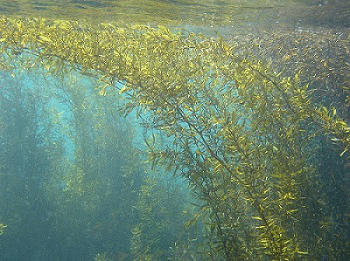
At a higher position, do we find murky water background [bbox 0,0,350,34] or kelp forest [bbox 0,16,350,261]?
murky water background [bbox 0,0,350,34]

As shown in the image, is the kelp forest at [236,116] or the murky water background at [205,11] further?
the murky water background at [205,11]

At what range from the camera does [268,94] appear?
5.94m

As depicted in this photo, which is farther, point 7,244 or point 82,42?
point 7,244

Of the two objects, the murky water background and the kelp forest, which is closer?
the kelp forest

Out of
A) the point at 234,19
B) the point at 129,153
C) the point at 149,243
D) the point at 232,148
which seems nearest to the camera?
the point at 232,148

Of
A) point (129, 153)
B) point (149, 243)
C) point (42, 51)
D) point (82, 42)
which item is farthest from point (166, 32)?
point (129, 153)

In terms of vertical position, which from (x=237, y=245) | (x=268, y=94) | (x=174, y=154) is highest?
(x=268, y=94)

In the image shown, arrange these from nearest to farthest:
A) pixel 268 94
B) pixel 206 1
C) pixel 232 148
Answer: pixel 232 148 → pixel 268 94 → pixel 206 1

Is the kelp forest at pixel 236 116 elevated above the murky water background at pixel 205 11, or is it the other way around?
the murky water background at pixel 205 11

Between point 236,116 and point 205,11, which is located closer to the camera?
point 236,116

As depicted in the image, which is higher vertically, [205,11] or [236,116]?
[205,11]

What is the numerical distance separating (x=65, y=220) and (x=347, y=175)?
11875 millimetres

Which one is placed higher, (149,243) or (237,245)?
(237,245)

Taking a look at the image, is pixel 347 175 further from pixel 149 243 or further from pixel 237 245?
Answer: pixel 149 243
